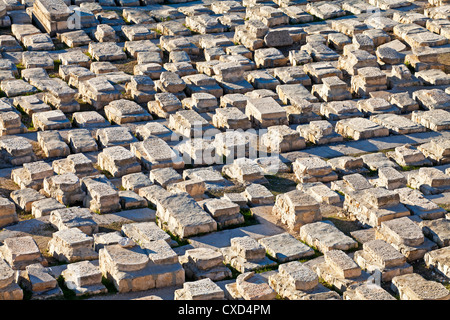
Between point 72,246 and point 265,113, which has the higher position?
point 265,113

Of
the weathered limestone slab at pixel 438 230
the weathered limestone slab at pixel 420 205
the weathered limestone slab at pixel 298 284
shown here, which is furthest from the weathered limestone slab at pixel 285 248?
the weathered limestone slab at pixel 420 205

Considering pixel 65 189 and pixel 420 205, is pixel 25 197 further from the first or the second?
pixel 420 205

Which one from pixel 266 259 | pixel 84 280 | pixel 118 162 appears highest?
pixel 118 162

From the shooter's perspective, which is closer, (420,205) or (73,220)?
(73,220)

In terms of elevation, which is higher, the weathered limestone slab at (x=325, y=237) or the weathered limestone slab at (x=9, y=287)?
the weathered limestone slab at (x=9, y=287)

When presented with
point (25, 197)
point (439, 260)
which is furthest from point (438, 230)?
point (25, 197)

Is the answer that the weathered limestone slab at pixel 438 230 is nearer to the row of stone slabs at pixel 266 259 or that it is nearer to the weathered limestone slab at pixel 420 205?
the row of stone slabs at pixel 266 259

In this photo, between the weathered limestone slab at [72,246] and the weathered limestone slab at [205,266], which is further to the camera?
the weathered limestone slab at [72,246]

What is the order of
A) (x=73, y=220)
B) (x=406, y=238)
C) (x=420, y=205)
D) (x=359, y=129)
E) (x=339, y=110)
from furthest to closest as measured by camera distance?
1. (x=339, y=110)
2. (x=359, y=129)
3. (x=420, y=205)
4. (x=73, y=220)
5. (x=406, y=238)

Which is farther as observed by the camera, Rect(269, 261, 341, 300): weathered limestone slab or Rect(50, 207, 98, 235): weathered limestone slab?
Rect(50, 207, 98, 235): weathered limestone slab

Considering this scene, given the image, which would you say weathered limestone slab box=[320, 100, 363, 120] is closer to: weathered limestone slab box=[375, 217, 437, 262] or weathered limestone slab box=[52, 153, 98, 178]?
weathered limestone slab box=[375, 217, 437, 262]

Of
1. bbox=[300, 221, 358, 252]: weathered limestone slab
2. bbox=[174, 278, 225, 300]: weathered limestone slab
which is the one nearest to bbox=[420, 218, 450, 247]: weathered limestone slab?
bbox=[300, 221, 358, 252]: weathered limestone slab

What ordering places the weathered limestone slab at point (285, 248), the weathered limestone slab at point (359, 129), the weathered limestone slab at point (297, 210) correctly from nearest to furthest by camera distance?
the weathered limestone slab at point (285, 248) < the weathered limestone slab at point (297, 210) < the weathered limestone slab at point (359, 129)
